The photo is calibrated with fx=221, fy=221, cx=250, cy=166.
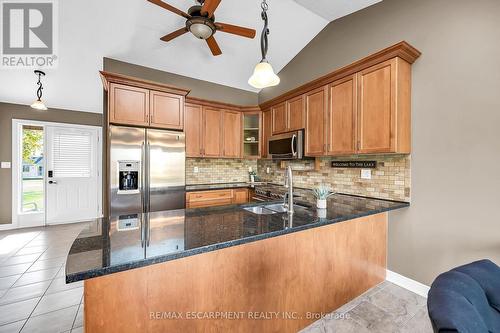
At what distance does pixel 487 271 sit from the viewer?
30.4 inches

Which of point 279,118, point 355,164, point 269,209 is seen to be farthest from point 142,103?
point 355,164

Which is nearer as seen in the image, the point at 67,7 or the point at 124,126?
the point at 67,7

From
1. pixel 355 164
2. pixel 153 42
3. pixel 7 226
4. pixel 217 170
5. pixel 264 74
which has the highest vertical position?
pixel 153 42

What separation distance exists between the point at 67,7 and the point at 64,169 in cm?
369

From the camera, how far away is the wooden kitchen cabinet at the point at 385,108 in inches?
84.7

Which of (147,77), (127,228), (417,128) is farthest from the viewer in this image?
(147,77)

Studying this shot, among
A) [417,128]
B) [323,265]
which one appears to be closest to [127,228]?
[323,265]

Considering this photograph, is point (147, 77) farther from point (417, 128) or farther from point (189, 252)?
point (417, 128)

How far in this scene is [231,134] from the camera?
164 inches

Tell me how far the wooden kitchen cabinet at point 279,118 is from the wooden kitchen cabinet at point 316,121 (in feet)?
1.67

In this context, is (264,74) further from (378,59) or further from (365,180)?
(365,180)

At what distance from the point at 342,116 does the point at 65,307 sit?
346cm

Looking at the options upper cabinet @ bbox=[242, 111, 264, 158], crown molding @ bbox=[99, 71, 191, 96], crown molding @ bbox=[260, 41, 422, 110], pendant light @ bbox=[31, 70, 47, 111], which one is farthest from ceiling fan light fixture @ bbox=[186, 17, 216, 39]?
pendant light @ bbox=[31, 70, 47, 111]

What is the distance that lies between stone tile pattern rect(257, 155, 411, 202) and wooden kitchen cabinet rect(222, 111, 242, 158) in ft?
3.66
